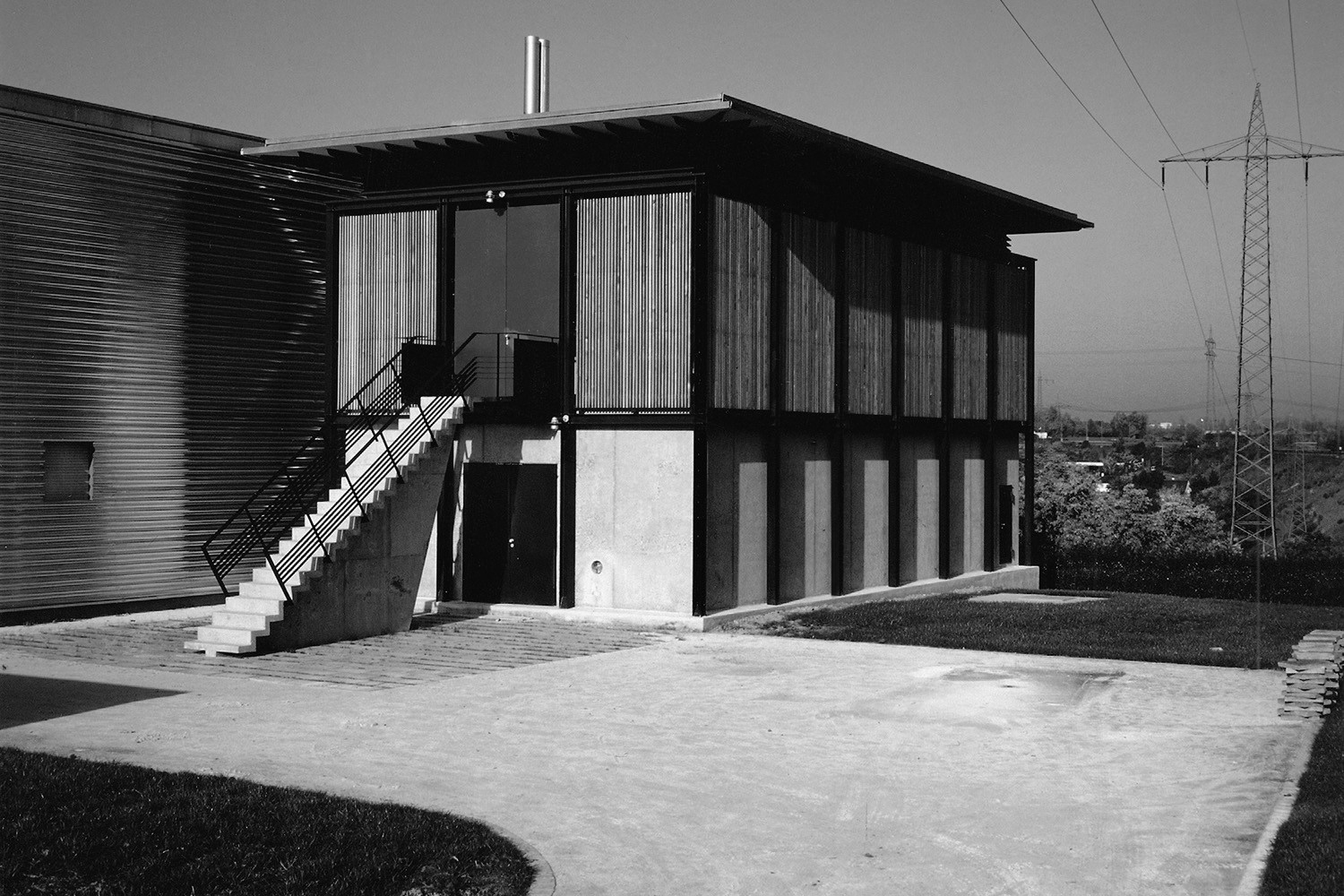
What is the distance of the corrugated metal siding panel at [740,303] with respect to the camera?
76.3 feet

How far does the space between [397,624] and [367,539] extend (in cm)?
152

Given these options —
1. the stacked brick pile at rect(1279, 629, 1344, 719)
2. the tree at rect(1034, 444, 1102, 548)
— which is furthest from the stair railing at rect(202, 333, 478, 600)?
the tree at rect(1034, 444, 1102, 548)

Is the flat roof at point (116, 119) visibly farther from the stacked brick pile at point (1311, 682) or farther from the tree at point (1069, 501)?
the tree at point (1069, 501)

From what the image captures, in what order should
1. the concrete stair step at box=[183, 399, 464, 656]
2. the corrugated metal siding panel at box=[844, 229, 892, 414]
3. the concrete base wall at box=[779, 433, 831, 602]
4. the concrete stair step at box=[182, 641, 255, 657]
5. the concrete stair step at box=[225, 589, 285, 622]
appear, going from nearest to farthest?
the concrete stair step at box=[182, 641, 255, 657], the concrete stair step at box=[183, 399, 464, 656], the concrete stair step at box=[225, 589, 285, 622], the concrete base wall at box=[779, 433, 831, 602], the corrugated metal siding panel at box=[844, 229, 892, 414]

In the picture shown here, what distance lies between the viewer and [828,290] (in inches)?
1040

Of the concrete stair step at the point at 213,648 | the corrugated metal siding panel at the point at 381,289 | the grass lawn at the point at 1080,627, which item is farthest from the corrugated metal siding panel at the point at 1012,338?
the concrete stair step at the point at 213,648

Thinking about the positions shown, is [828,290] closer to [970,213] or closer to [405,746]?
[970,213]

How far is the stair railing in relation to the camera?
20.8 metres

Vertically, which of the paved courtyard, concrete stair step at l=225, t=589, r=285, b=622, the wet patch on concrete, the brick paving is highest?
concrete stair step at l=225, t=589, r=285, b=622

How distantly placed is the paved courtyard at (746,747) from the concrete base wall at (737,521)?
326 cm

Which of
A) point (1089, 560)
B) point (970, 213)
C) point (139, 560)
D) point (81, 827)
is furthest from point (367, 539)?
point (1089, 560)

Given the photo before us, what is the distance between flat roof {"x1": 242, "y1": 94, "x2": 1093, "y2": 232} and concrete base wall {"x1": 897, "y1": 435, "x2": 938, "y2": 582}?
223 inches

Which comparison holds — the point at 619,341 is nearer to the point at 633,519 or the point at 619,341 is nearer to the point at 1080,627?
the point at 633,519

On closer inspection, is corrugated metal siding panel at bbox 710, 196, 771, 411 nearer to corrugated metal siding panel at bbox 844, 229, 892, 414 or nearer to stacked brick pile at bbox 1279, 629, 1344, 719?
corrugated metal siding panel at bbox 844, 229, 892, 414
